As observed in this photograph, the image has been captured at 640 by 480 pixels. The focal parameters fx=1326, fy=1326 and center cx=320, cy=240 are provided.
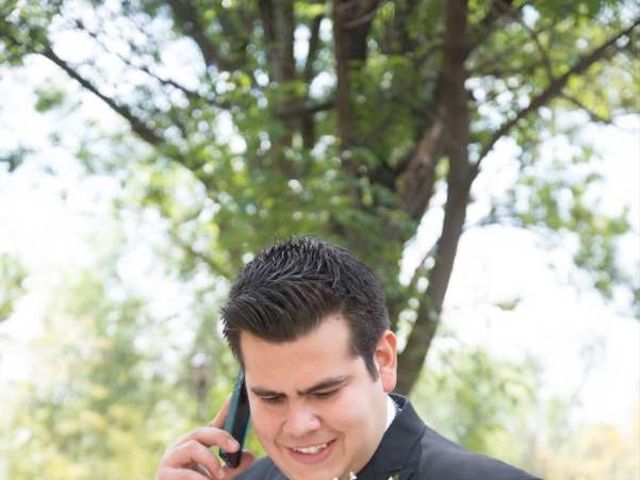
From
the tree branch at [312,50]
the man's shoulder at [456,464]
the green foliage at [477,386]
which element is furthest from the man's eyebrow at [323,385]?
the green foliage at [477,386]

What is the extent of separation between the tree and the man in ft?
12.3

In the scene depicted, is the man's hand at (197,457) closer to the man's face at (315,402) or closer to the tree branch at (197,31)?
the man's face at (315,402)

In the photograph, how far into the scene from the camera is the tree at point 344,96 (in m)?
6.64

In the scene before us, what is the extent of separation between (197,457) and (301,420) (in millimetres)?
481

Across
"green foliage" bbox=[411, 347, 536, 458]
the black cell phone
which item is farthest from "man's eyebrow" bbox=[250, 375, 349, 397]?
"green foliage" bbox=[411, 347, 536, 458]

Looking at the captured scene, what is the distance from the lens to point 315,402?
101 inches

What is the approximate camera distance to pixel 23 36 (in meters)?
6.71

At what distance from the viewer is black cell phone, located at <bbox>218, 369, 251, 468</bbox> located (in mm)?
2996

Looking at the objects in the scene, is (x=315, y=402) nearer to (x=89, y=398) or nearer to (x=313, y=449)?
(x=313, y=449)

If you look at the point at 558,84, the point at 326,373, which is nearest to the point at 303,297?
the point at 326,373

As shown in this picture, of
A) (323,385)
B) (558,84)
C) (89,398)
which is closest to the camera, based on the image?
(323,385)

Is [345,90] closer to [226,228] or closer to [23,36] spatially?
[226,228]

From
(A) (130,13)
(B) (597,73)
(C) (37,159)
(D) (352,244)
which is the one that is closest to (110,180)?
(C) (37,159)

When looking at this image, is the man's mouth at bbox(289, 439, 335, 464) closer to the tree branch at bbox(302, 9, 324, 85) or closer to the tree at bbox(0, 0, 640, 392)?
the tree at bbox(0, 0, 640, 392)
